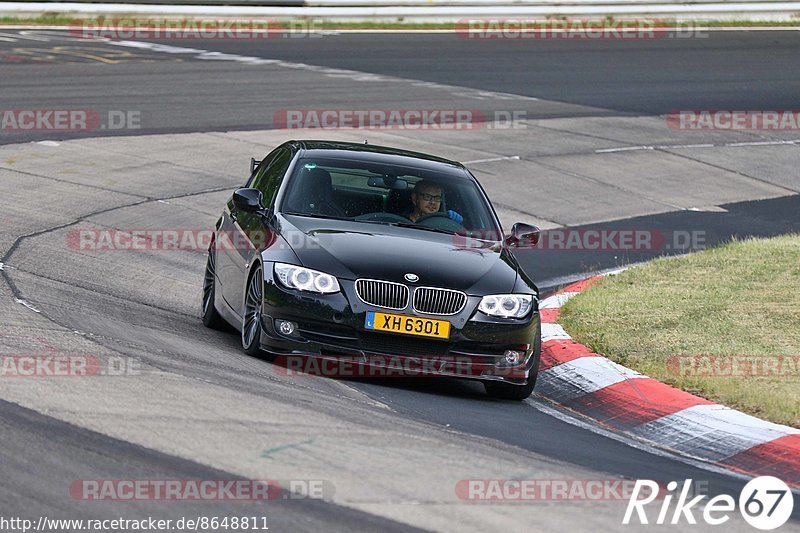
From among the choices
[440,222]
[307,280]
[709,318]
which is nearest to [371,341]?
[307,280]

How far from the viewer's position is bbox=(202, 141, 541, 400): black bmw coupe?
28.9 ft

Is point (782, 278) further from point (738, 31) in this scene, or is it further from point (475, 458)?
point (738, 31)

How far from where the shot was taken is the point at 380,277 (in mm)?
8867

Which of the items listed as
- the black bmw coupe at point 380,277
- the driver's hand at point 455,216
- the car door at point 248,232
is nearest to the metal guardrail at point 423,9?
the car door at point 248,232

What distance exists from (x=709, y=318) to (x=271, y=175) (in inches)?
144

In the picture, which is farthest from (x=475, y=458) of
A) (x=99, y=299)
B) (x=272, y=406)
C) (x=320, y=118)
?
(x=320, y=118)

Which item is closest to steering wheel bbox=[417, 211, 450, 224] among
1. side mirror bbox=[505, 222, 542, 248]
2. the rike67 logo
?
side mirror bbox=[505, 222, 542, 248]

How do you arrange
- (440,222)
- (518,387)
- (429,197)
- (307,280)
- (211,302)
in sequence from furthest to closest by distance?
(211,302) < (429,197) < (440,222) < (518,387) < (307,280)

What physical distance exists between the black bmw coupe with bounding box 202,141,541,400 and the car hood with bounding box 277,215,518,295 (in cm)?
1

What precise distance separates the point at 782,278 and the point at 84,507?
8614 mm

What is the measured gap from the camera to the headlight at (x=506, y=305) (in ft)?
29.6

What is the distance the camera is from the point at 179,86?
22844mm

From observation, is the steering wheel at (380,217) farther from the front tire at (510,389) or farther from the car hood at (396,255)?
the front tire at (510,389)

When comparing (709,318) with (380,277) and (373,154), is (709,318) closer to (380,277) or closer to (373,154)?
A: (373,154)
